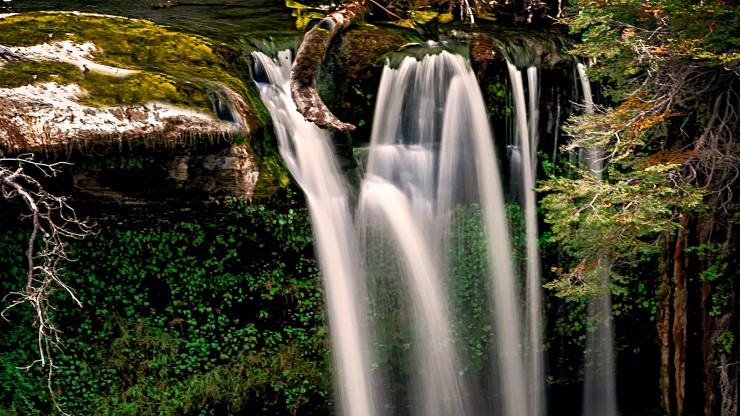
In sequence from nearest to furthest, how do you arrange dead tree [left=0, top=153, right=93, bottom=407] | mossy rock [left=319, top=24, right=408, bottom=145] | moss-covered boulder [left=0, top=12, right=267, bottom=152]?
dead tree [left=0, top=153, right=93, bottom=407]
moss-covered boulder [left=0, top=12, right=267, bottom=152]
mossy rock [left=319, top=24, right=408, bottom=145]

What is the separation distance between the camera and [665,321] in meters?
7.94

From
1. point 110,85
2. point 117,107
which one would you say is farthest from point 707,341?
point 110,85

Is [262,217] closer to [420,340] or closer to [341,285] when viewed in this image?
[341,285]

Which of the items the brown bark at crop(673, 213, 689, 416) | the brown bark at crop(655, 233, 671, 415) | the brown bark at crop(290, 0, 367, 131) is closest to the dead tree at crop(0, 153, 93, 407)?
the brown bark at crop(290, 0, 367, 131)

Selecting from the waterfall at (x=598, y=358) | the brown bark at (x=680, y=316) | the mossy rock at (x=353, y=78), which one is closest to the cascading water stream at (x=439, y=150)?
the mossy rock at (x=353, y=78)

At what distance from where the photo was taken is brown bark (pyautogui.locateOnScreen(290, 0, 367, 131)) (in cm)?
741

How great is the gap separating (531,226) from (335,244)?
2633mm

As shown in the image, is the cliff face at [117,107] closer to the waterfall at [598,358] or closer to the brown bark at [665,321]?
the waterfall at [598,358]

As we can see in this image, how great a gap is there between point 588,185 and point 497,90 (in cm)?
253

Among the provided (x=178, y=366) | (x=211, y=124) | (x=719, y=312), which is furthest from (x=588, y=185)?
(x=178, y=366)

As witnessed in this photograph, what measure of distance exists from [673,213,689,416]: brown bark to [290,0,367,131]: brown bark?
11.9 ft

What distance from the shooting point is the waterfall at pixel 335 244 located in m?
7.57

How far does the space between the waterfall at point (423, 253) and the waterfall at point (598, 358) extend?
0.74 meters

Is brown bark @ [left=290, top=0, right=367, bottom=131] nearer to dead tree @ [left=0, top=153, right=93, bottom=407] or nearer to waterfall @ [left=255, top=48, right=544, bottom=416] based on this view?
waterfall @ [left=255, top=48, right=544, bottom=416]
